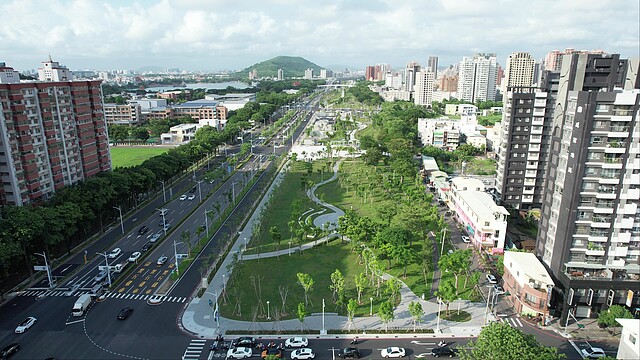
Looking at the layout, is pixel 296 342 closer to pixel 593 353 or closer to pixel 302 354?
pixel 302 354

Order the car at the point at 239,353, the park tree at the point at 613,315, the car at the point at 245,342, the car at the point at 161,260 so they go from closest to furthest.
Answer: the car at the point at 239,353
the car at the point at 245,342
the park tree at the point at 613,315
the car at the point at 161,260

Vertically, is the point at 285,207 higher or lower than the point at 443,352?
higher

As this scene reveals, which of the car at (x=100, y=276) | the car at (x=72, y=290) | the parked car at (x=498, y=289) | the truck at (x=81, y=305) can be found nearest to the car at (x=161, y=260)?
the car at (x=100, y=276)

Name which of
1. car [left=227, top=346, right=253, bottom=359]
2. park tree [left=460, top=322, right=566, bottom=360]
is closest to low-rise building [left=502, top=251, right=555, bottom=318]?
park tree [left=460, top=322, right=566, bottom=360]

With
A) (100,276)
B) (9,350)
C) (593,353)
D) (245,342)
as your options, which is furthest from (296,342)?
(100,276)

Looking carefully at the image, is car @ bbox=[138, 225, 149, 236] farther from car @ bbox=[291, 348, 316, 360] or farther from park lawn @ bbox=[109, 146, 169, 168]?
park lawn @ bbox=[109, 146, 169, 168]

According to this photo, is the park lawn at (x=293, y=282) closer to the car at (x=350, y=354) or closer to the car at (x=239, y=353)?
the car at (x=239, y=353)
